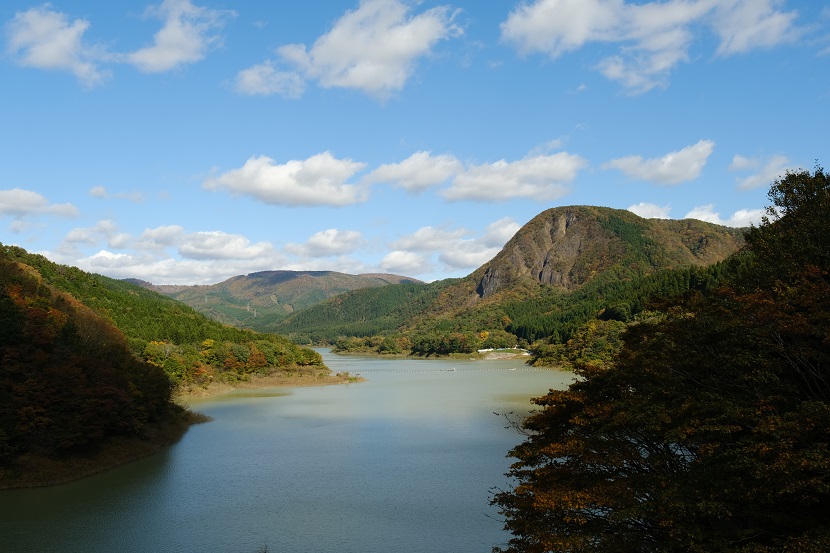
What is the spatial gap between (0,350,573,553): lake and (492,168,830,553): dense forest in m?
6.50

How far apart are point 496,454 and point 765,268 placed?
63.1 ft

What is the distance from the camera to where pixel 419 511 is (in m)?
24.8

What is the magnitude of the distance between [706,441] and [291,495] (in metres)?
20.1

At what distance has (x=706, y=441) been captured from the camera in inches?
564

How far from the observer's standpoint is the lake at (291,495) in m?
21.7

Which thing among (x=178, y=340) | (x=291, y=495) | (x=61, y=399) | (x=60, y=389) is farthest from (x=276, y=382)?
(x=291, y=495)

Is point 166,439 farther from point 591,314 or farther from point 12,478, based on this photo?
point 591,314

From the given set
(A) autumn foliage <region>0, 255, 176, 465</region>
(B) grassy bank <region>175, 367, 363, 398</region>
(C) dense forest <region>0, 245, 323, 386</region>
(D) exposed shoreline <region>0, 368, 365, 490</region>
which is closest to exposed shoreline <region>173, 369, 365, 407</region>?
(B) grassy bank <region>175, 367, 363, 398</region>

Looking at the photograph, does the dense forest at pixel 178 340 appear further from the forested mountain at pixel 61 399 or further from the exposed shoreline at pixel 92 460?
the forested mountain at pixel 61 399

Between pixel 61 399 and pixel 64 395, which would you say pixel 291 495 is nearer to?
pixel 61 399

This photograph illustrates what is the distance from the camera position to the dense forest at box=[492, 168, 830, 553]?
11211 mm

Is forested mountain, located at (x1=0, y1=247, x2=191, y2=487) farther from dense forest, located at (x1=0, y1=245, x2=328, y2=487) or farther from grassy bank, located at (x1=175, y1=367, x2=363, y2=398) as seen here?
grassy bank, located at (x1=175, y1=367, x2=363, y2=398)

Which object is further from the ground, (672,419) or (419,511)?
(672,419)

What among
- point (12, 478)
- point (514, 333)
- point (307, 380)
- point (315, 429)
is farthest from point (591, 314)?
point (12, 478)
